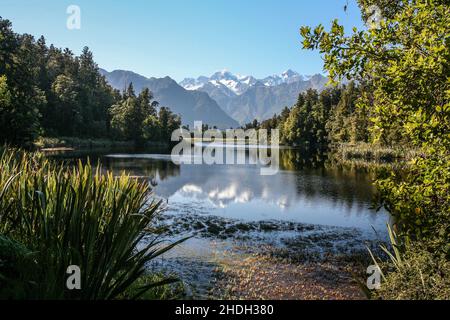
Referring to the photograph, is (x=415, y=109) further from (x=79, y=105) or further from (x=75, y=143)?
(x=79, y=105)

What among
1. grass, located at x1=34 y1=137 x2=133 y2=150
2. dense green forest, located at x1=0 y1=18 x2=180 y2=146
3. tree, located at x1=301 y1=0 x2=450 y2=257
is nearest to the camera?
tree, located at x1=301 y1=0 x2=450 y2=257

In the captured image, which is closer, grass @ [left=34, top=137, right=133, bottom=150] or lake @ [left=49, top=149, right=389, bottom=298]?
lake @ [left=49, top=149, right=389, bottom=298]

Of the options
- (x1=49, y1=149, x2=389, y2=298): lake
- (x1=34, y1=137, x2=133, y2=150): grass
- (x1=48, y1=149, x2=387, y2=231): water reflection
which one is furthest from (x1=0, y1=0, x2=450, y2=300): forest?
(x1=34, y1=137, x2=133, y2=150): grass

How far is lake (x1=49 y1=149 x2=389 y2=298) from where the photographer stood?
1368cm

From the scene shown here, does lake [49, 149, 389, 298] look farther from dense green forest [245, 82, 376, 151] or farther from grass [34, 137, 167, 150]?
dense green forest [245, 82, 376, 151]

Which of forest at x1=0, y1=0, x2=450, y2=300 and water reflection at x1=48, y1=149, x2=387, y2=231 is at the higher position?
forest at x1=0, y1=0, x2=450, y2=300

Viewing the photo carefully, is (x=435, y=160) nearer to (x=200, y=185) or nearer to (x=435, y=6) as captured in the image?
(x=435, y=6)

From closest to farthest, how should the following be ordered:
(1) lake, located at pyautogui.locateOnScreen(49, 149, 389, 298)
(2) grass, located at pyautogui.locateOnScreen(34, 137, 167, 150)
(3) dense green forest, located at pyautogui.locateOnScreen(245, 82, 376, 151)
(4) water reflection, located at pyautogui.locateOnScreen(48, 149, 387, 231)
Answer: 1. (1) lake, located at pyautogui.locateOnScreen(49, 149, 389, 298)
2. (4) water reflection, located at pyautogui.locateOnScreen(48, 149, 387, 231)
3. (2) grass, located at pyautogui.locateOnScreen(34, 137, 167, 150)
4. (3) dense green forest, located at pyautogui.locateOnScreen(245, 82, 376, 151)

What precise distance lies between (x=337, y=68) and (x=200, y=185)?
27212mm

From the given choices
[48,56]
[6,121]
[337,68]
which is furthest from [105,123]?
[337,68]

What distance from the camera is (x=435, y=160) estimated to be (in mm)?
5613

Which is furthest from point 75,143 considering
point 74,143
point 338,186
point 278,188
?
point 338,186

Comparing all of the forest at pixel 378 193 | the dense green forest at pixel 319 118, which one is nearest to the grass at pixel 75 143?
the dense green forest at pixel 319 118

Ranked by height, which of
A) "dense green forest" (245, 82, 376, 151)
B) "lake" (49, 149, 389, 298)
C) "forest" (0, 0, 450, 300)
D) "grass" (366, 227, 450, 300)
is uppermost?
"dense green forest" (245, 82, 376, 151)
